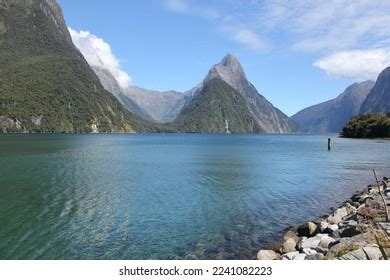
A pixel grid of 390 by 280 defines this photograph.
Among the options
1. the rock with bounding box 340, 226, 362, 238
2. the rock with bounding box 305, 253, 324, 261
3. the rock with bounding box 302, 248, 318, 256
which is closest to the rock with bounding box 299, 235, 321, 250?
the rock with bounding box 302, 248, 318, 256

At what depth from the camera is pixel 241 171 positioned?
7181 centimetres

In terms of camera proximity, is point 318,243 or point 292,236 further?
point 292,236

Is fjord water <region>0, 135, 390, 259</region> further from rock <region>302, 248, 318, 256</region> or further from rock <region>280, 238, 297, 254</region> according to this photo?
rock <region>302, 248, 318, 256</region>

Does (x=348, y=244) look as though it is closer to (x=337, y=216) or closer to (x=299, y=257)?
(x=299, y=257)

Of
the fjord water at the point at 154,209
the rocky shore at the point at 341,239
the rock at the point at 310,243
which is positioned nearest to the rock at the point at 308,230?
the rocky shore at the point at 341,239

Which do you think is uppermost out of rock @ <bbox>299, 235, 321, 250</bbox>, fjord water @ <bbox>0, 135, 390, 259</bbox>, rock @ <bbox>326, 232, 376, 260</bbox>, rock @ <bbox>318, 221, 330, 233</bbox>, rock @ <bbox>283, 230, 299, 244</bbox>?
fjord water @ <bbox>0, 135, 390, 259</bbox>

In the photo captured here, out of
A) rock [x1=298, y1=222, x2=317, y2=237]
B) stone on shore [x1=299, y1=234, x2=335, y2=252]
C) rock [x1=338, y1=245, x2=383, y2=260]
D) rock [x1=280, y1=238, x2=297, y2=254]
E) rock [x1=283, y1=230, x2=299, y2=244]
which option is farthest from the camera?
rock [x1=298, y1=222, x2=317, y2=237]

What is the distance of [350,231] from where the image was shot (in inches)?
1030

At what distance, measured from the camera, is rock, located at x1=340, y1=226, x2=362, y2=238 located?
1015 inches

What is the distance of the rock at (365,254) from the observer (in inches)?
795

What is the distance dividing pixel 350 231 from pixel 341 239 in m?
2.56

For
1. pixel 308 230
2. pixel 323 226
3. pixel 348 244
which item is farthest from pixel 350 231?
pixel 308 230
